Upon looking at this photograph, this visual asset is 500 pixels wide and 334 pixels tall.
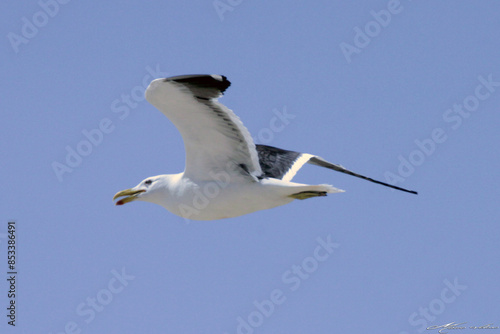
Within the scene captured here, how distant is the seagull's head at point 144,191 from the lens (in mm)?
10656

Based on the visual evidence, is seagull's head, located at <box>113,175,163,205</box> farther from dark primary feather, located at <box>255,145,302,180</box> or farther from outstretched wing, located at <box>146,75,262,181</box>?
dark primary feather, located at <box>255,145,302,180</box>

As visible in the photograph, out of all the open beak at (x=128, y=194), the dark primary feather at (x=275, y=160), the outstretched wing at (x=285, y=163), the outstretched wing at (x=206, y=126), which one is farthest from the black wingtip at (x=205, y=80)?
the open beak at (x=128, y=194)

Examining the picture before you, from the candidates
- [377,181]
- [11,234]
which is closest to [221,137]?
[377,181]

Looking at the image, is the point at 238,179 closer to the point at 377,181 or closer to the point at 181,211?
the point at 181,211

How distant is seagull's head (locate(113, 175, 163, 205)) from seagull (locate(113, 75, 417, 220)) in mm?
15

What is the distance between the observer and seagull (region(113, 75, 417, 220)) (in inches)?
369

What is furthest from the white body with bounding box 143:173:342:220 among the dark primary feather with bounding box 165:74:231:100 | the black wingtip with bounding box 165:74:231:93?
the black wingtip with bounding box 165:74:231:93

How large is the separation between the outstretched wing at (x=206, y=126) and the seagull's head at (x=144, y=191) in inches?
22.4

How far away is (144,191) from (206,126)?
61.8 inches

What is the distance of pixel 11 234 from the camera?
12000 millimetres

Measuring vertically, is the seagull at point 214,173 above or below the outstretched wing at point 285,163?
above

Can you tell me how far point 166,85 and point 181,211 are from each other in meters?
1.84

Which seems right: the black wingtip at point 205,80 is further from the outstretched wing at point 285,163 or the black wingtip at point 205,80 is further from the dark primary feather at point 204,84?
the outstretched wing at point 285,163

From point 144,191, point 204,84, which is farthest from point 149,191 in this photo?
point 204,84
